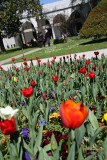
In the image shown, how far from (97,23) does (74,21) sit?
113ft

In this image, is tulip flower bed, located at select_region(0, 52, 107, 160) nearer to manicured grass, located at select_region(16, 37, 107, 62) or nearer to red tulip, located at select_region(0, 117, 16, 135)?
red tulip, located at select_region(0, 117, 16, 135)

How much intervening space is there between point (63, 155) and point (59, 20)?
2188 inches

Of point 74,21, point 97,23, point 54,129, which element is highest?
point 54,129

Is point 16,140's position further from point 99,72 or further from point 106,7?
point 106,7

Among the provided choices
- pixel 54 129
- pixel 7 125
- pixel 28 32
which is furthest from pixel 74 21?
pixel 7 125

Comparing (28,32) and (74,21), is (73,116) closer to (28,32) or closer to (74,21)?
(74,21)

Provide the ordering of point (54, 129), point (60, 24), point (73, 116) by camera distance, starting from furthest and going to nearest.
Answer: point (60, 24) < point (54, 129) < point (73, 116)

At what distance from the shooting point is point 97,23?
22906 millimetres

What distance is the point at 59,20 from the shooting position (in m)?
56.9

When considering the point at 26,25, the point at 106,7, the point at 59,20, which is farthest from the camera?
the point at 26,25

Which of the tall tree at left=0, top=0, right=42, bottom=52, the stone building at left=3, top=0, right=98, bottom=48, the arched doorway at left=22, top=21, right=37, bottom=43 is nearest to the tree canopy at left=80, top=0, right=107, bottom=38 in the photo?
the tall tree at left=0, top=0, right=42, bottom=52

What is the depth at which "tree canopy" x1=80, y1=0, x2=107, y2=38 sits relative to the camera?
74.0ft

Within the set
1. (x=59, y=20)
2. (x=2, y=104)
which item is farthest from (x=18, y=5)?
(x=2, y=104)

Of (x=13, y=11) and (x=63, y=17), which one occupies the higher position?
(x=13, y=11)
